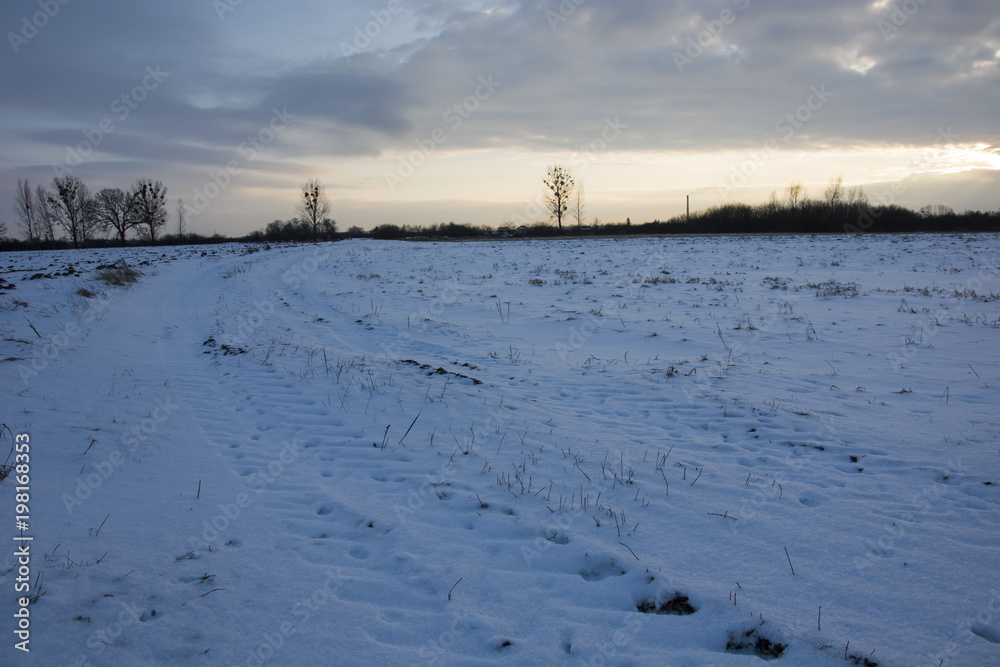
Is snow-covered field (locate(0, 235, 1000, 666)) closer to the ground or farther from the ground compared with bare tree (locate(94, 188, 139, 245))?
closer to the ground

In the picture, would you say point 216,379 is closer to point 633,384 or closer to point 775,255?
point 633,384

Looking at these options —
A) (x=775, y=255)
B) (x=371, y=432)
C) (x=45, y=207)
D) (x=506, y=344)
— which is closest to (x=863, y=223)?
(x=775, y=255)

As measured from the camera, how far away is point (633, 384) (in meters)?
7.42

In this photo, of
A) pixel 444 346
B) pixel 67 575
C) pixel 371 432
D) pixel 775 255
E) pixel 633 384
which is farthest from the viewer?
pixel 775 255

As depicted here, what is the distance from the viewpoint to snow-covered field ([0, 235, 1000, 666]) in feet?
9.65

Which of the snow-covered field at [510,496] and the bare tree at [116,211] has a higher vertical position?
the bare tree at [116,211]

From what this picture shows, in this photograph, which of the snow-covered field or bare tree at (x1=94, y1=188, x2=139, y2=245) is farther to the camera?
bare tree at (x1=94, y1=188, x2=139, y2=245)

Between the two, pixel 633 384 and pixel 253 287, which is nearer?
pixel 633 384

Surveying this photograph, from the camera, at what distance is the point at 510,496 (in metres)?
4.46

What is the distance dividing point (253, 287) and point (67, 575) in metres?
17.4

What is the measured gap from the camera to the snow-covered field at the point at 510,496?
116 inches

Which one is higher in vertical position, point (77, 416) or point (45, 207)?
point (45, 207)

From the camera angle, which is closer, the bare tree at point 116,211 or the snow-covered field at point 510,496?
the snow-covered field at point 510,496

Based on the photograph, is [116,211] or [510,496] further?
[116,211]
